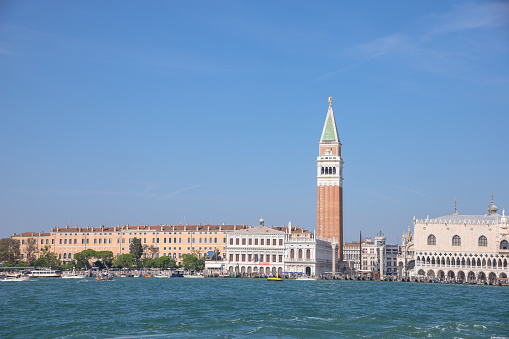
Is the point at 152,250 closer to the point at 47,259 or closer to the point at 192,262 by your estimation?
the point at 192,262

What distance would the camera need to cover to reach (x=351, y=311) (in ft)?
136

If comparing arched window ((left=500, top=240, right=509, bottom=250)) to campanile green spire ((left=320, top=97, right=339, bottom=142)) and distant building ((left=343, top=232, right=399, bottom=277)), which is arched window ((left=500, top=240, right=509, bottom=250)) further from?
distant building ((left=343, top=232, right=399, bottom=277))

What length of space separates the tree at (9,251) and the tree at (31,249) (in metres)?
4.97

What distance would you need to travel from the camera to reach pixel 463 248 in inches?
3716

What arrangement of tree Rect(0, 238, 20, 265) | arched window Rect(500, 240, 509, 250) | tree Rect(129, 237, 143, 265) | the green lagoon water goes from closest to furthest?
the green lagoon water
arched window Rect(500, 240, 509, 250)
tree Rect(0, 238, 20, 265)
tree Rect(129, 237, 143, 265)

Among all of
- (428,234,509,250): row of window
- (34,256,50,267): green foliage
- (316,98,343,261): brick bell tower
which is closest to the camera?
(428,234,509,250): row of window

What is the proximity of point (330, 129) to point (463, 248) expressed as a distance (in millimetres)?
31901

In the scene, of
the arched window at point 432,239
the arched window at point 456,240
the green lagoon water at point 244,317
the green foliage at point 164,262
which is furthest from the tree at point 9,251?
the arched window at point 456,240

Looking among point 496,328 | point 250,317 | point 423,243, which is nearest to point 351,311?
point 250,317

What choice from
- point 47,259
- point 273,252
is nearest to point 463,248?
point 273,252

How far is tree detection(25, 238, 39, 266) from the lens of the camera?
391ft

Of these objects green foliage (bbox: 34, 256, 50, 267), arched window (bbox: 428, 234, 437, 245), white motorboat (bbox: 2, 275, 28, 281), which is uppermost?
arched window (bbox: 428, 234, 437, 245)

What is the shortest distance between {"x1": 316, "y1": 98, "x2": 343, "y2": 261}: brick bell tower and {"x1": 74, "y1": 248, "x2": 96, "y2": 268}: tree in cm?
3739

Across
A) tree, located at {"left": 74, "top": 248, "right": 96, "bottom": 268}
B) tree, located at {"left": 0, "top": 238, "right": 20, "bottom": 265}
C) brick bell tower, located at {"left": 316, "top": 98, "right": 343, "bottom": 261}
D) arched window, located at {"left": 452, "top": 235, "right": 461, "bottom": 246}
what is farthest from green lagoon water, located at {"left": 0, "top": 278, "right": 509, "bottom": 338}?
tree, located at {"left": 74, "top": 248, "right": 96, "bottom": 268}
